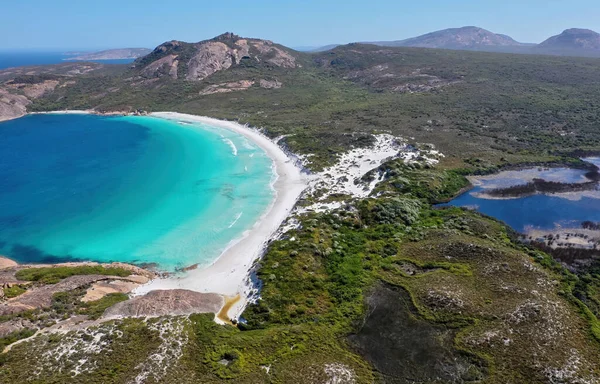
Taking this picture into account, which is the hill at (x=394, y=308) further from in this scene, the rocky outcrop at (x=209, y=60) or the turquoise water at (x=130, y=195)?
A: the rocky outcrop at (x=209, y=60)

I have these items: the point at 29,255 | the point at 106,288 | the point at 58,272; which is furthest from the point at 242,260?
the point at 29,255

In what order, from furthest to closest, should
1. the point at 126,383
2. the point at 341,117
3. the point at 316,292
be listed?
the point at 341,117 < the point at 316,292 < the point at 126,383

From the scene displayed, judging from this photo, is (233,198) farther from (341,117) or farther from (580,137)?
(580,137)

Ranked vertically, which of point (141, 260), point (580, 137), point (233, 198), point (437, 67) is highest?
point (437, 67)

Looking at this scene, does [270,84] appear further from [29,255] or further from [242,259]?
[29,255]

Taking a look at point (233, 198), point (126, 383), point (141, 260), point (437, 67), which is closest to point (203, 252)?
point (141, 260)

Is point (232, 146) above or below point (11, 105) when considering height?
below

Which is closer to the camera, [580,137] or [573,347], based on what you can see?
[573,347]

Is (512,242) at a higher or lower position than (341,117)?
lower
